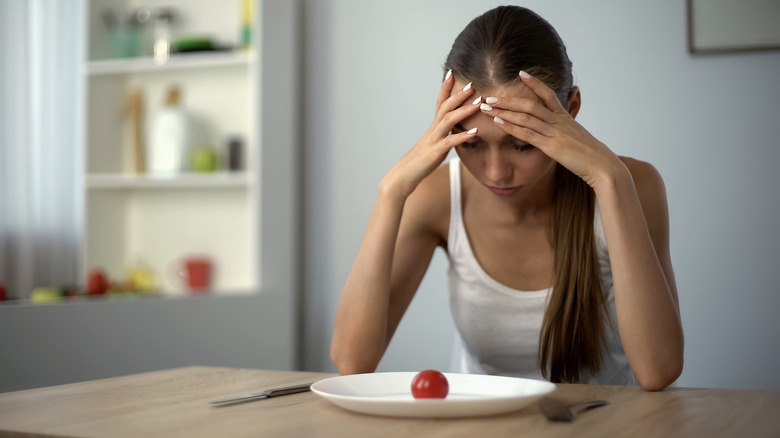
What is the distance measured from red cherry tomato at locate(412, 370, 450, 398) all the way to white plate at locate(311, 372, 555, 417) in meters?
0.02

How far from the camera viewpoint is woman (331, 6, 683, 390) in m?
1.04

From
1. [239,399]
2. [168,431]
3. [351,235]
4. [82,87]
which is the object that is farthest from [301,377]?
[82,87]

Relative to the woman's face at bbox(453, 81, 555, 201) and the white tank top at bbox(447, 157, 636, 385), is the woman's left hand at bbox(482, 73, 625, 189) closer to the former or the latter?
the woman's face at bbox(453, 81, 555, 201)

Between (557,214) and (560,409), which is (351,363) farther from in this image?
(560,409)

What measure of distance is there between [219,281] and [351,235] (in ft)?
2.91

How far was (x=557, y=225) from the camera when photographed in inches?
49.8

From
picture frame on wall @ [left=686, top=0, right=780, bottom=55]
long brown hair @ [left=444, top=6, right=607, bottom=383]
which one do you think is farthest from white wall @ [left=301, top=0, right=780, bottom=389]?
long brown hair @ [left=444, top=6, right=607, bottom=383]

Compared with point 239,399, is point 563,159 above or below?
above

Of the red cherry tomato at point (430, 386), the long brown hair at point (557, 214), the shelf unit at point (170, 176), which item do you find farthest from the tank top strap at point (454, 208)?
the shelf unit at point (170, 176)

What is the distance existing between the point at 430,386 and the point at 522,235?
0.66 meters

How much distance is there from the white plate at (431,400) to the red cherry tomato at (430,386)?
0.02 m

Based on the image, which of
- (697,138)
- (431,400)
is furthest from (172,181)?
(431,400)

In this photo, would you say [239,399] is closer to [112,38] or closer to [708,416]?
[708,416]

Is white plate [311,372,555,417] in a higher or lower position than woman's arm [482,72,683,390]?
lower
